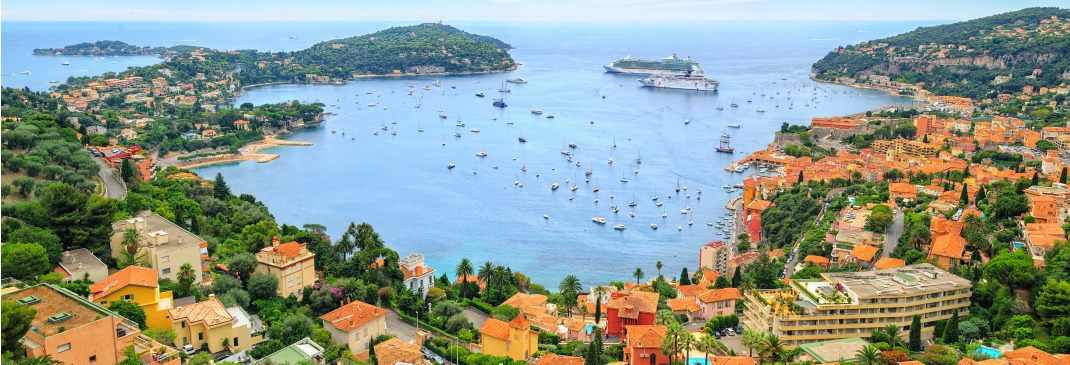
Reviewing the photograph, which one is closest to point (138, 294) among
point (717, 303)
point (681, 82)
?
point (717, 303)

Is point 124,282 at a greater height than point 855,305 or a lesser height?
greater

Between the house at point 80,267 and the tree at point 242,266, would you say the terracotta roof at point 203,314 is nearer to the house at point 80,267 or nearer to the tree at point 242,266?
the house at point 80,267

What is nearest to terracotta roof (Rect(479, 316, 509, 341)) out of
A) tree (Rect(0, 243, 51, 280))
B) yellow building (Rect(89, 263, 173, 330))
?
yellow building (Rect(89, 263, 173, 330))

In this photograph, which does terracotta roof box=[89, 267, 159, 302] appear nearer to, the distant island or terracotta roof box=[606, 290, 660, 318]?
terracotta roof box=[606, 290, 660, 318]

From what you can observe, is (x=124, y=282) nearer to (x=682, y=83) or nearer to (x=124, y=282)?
(x=124, y=282)

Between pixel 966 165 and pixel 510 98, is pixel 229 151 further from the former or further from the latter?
pixel 966 165
